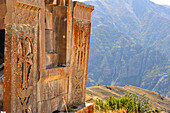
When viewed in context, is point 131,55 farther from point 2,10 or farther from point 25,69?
point 2,10

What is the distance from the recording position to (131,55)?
118m

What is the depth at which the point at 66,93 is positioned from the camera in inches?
204

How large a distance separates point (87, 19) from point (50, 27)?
1309mm

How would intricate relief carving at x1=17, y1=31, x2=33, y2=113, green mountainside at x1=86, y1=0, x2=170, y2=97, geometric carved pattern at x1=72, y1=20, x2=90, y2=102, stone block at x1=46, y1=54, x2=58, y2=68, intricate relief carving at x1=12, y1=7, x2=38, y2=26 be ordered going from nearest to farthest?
intricate relief carving at x1=12, y1=7, x2=38, y2=26 < intricate relief carving at x1=17, y1=31, x2=33, y2=113 < stone block at x1=46, y1=54, x2=58, y2=68 < geometric carved pattern at x1=72, y1=20, x2=90, y2=102 < green mountainside at x1=86, y1=0, x2=170, y2=97

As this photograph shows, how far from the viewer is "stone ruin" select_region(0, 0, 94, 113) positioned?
3547 mm

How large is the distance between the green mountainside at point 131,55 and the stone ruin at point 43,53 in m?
97.8

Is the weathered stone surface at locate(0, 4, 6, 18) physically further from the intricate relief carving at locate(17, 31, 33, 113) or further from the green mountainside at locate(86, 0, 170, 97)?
the green mountainside at locate(86, 0, 170, 97)

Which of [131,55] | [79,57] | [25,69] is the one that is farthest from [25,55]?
[131,55]

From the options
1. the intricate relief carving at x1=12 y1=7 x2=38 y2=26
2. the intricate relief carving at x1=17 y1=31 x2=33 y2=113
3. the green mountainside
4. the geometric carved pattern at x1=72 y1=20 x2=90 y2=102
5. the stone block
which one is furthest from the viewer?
the green mountainside

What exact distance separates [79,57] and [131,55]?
380 ft

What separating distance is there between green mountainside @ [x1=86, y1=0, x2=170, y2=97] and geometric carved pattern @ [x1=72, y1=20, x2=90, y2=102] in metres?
97.4

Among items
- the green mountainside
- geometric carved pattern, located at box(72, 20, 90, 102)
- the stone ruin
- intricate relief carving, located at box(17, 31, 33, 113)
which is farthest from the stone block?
the green mountainside

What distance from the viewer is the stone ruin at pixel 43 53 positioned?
140 inches

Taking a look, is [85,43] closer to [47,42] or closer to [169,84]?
[47,42]
